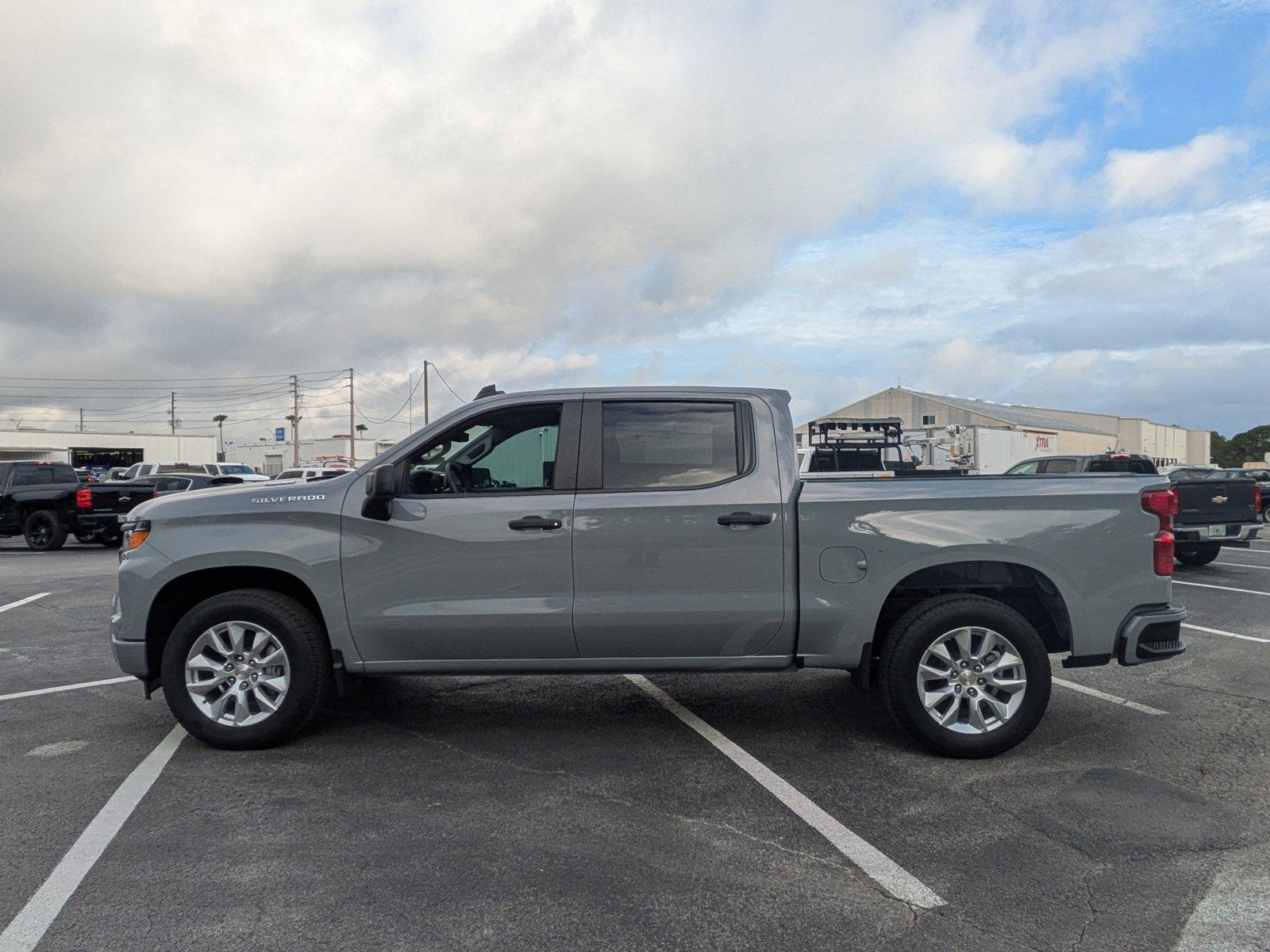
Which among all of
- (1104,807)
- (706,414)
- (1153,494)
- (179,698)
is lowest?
(1104,807)

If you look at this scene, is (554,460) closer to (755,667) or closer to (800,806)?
(755,667)

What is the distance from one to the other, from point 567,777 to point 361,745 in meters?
1.27

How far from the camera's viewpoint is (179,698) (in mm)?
4867

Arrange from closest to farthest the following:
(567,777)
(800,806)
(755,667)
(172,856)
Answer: (172,856), (800,806), (567,777), (755,667)

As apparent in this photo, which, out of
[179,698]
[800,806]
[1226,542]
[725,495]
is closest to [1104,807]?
[800,806]

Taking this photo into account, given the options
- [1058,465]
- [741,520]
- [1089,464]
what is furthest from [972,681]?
[1058,465]

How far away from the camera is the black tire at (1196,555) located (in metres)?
13.4

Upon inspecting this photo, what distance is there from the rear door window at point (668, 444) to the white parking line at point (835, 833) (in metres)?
1.44

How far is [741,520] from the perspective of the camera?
4707mm

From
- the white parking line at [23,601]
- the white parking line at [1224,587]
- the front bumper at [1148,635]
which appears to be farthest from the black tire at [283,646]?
the white parking line at [1224,587]

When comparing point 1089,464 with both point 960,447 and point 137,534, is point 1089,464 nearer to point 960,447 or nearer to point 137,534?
point 960,447

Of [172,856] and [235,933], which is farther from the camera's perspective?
[172,856]

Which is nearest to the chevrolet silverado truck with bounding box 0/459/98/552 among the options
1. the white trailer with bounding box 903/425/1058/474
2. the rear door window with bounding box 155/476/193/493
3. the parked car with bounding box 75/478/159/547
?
the parked car with bounding box 75/478/159/547

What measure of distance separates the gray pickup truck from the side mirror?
0.04ft
